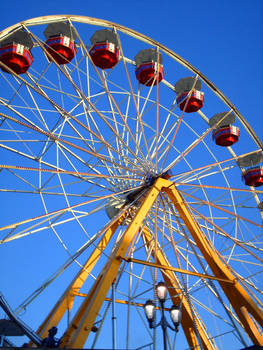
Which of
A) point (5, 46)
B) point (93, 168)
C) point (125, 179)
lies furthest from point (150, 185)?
point (5, 46)

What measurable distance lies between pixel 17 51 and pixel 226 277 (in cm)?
862

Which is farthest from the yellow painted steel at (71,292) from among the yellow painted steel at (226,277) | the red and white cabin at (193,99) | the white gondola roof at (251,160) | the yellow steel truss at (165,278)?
the white gondola roof at (251,160)

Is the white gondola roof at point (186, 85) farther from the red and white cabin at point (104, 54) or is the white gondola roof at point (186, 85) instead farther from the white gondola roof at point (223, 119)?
the red and white cabin at point (104, 54)

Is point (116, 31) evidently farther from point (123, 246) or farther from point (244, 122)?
point (123, 246)

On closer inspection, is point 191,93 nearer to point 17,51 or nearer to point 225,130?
point 225,130

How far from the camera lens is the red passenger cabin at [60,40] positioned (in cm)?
1388

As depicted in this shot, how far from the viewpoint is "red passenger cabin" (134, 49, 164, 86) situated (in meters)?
15.5

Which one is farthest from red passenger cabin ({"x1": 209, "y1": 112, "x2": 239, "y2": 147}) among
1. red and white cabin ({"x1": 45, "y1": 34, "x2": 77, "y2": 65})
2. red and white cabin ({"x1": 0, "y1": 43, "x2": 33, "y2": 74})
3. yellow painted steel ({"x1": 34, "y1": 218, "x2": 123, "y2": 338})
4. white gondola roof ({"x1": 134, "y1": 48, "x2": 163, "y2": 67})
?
red and white cabin ({"x1": 0, "y1": 43, "x2": 33, "y2": 74})

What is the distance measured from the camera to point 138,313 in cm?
1347

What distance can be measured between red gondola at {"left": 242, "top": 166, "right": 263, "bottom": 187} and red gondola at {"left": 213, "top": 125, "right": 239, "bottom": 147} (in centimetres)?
131

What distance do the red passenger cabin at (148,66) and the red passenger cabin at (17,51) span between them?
4040 millimetres

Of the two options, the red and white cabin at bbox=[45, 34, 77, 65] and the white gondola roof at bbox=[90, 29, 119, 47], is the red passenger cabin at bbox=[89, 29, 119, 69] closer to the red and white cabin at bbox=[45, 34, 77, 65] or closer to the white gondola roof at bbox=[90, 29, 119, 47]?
the white gondola roof at bbox=[90, 29, 119, 47]

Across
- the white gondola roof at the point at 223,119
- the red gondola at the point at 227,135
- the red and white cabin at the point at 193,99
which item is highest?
the red and white cabin at the point at 193,99

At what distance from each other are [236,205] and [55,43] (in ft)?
28.2
